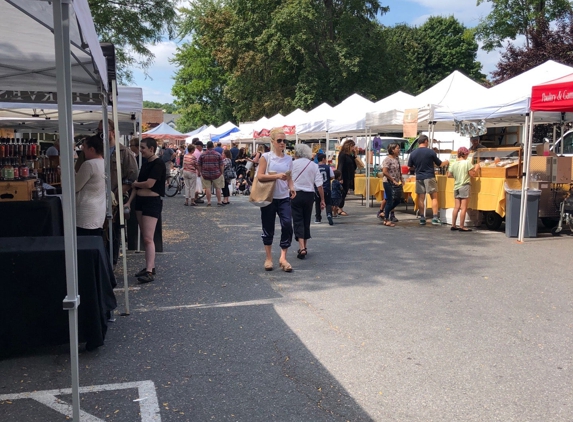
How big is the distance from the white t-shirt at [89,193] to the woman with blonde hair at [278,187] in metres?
2.38

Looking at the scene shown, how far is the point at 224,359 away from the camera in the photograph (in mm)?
4703

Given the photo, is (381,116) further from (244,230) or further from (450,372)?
(450,372)

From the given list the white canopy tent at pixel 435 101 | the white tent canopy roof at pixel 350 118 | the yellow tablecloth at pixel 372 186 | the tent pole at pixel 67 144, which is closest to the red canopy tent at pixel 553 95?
the white canopy tent at pixel 435 101

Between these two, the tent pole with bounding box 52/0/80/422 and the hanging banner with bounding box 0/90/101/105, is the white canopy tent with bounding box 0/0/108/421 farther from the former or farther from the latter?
the hanging banner with bounding box 0/90/101/105

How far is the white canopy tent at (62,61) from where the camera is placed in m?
3.15

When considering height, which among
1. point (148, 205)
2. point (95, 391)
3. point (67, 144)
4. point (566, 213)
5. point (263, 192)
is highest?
point (67, 144)

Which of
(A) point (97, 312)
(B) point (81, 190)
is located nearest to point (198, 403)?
(A) point (97, 312)

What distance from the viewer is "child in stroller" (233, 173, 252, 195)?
21953 mm

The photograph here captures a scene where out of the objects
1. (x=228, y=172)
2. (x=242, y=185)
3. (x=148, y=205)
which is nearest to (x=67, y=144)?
(x=148, y=205)

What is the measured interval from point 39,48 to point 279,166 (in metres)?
3.30

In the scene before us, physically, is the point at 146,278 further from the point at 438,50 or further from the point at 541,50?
the point at 438,50

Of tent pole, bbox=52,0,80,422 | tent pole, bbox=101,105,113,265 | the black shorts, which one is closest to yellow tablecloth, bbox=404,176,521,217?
the black shorts

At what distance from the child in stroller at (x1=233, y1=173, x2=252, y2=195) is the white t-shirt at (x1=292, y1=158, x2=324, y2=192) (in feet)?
43.0

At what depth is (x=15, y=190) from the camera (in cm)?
633
